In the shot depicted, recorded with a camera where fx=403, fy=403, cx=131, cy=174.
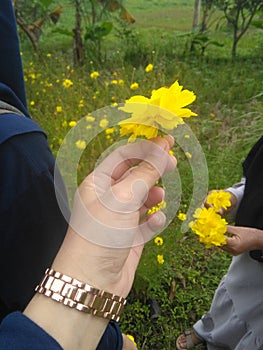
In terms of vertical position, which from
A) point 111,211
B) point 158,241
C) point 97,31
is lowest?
point 158,241

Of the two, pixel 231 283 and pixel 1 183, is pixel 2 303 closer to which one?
pixel 1 183

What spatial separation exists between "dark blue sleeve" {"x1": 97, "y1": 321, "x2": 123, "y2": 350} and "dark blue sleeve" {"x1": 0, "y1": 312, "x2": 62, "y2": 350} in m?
0.22

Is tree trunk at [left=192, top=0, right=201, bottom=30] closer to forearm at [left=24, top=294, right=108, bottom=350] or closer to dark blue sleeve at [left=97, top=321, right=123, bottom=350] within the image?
dark blue sleeve at [left=97, top=321, right=123, bottom=350]

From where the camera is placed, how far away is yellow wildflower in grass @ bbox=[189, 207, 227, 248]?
3.29ft

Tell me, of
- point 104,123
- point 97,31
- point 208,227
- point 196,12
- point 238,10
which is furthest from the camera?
point 196,12

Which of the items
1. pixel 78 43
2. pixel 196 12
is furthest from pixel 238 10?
pixel 78 43

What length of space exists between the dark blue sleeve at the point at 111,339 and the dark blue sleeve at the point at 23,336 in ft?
0.73

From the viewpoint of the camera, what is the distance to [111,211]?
56 centimetres

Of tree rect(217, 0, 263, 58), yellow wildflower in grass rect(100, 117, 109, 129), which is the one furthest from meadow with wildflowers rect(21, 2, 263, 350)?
tree rect(217, 0, 263, 58)

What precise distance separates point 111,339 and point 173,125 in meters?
0.43

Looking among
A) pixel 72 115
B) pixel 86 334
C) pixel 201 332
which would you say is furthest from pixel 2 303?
pixel 72 115

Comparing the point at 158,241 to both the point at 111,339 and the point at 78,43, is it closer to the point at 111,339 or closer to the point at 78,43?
the point at 111,339

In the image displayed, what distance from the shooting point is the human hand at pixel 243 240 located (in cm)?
109

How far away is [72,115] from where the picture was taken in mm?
2553
